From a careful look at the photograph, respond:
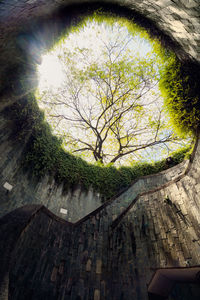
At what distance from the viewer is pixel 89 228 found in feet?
18.0

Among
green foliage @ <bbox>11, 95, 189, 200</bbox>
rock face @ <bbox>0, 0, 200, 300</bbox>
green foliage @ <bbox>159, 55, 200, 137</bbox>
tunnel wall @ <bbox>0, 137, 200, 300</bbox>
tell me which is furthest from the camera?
green foliage @ <bbox>11, 95, 189, 200</bbox>

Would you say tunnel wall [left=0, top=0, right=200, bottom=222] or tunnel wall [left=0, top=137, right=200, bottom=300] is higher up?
tunnel wall [left=0, top=0, right=200, bottom=222]

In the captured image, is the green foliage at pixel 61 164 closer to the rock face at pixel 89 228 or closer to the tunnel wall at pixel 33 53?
the tunnel wall at pixel 33 53

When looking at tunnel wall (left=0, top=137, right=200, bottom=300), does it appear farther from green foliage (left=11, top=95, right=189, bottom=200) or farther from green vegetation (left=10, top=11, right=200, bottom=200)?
green foliage (left=11, top=95, right=189, bottom=200)

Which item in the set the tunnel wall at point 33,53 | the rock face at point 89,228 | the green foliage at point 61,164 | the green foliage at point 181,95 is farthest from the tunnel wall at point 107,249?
the green foliage at point 61,164

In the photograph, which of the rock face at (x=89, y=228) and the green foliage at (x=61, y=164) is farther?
the green foliage at (x=61, y=164)

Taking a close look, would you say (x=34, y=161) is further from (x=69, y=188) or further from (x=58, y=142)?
(x=69, y=188)

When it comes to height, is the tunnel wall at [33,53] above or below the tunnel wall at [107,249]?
above

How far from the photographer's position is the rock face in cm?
318

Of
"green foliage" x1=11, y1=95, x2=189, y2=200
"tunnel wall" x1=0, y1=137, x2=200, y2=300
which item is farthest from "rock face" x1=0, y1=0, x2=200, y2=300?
"green foliage" x1=11, y1=95, x2=189, y2=200

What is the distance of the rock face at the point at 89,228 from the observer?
125 inches

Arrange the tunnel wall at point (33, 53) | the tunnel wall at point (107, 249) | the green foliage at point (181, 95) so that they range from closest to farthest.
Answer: the tunnel wall at point (33, 53)
the tunnel wall at point (107, 249)
the green foliage at point (181, 95)

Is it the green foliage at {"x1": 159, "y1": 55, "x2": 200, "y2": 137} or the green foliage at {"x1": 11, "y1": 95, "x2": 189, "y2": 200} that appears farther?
the green foliage at {"x1": 11, "y1": 95, "x2": 189, "y2": 200}

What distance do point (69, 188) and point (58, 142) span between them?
2547 millimetres
